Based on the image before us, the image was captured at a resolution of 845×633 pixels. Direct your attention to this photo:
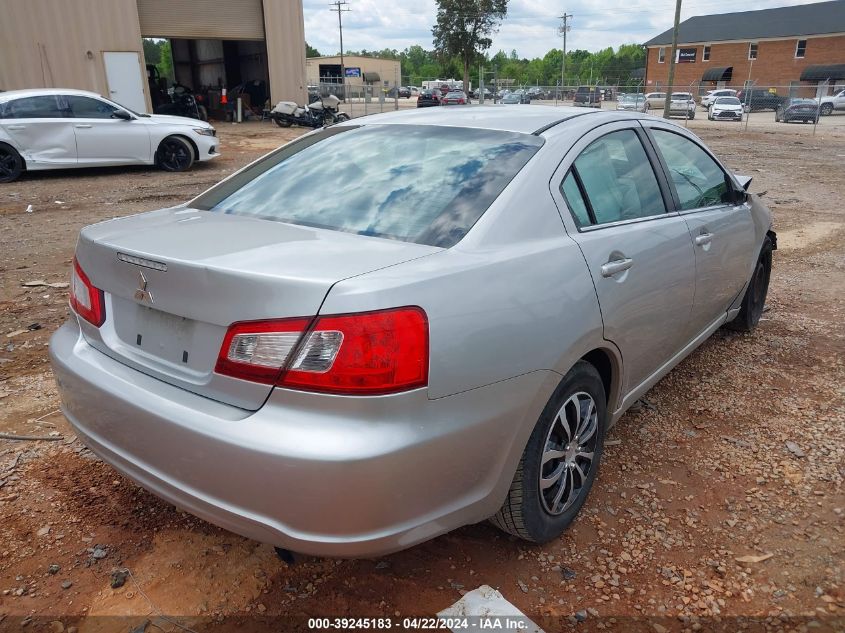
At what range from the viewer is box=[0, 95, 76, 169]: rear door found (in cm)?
1117

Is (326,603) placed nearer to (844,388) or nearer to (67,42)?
(844,388)

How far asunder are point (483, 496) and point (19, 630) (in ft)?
5.22

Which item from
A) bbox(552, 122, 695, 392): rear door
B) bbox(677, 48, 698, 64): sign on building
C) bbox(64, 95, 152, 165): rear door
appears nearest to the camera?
bbox(552, 122, 695, 392): rear door

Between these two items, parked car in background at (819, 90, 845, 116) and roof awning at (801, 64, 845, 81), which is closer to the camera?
parked car in background at (819, 90, 845, 116)

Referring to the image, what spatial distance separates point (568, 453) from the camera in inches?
99.9

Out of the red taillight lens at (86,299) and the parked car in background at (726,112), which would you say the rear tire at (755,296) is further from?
the parked car in background at (726,112)

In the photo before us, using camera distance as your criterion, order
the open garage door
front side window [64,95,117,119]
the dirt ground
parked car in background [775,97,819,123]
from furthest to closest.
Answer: parked car in background [775,97,819,123], the open garage door, front side window [64,95,117,119], the dirt ground

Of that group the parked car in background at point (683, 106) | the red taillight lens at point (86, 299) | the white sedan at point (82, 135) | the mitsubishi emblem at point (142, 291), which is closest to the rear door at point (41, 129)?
the white sedan at point (82, 135)

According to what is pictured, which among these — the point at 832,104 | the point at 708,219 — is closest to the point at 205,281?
the point at 708,219

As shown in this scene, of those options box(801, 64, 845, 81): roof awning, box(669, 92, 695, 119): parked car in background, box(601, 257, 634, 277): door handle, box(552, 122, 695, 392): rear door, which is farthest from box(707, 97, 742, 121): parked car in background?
box(601, 257, 634, 277): door handle

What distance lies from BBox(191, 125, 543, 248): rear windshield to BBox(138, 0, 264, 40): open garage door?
22.8m

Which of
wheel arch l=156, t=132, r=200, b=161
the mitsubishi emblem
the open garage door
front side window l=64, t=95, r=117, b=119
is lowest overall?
wheel arch l=156, t=132, r=200, b=161

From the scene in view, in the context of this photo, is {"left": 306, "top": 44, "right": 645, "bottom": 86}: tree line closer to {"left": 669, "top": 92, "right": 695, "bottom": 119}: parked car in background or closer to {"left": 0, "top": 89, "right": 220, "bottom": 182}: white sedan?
{"left": 669, "top": 92, "right": 695, "bottom": 119}: parked car in background

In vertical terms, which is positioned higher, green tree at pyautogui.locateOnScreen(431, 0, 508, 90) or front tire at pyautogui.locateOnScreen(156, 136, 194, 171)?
green tree at pyautogui.locateOnScreen(431, 0, 508, 90)
